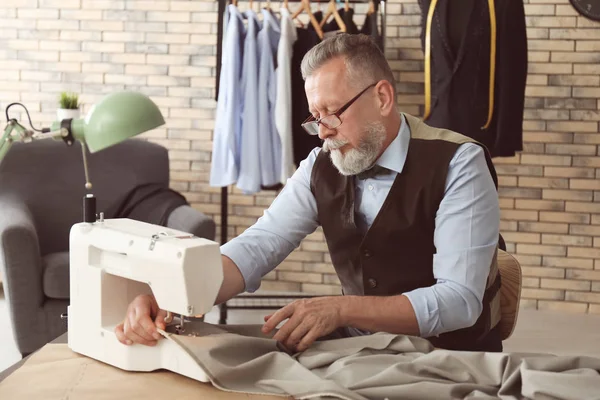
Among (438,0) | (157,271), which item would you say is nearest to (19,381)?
(157,271)

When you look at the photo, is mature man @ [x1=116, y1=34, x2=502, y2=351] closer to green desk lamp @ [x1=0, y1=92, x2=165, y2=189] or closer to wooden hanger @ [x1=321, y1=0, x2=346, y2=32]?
green desk lamp @ [x1=0, y1=92, x2=165, y2=189]

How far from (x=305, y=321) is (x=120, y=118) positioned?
0.53 m

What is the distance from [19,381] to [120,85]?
13.2ft

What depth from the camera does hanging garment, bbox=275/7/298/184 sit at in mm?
4141

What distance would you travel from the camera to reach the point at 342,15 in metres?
4.32

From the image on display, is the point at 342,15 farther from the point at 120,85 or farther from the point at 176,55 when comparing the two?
the point at 120,85

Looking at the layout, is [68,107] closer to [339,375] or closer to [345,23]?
[345,23]

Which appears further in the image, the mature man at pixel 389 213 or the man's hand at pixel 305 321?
the mature man at pixel 389 213

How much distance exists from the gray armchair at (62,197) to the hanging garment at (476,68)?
53.1 inches

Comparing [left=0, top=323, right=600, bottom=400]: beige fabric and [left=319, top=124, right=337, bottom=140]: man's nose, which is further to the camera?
[left=319, top=124, right=337, bottom=140]: man's nose

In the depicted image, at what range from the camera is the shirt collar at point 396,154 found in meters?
2.00

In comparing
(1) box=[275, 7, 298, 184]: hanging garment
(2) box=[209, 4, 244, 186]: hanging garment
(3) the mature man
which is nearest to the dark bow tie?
(3) the mature man

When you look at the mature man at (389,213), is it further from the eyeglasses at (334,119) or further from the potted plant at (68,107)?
the potted plant at (68,107)

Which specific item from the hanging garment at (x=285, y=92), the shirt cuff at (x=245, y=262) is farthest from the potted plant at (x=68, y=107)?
the shirt cuff at (x=245, y=262)
